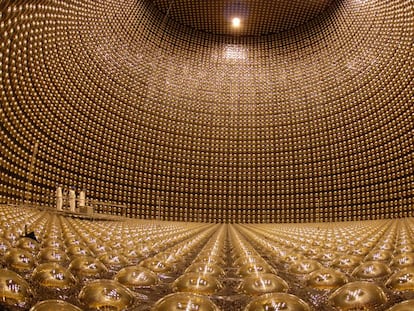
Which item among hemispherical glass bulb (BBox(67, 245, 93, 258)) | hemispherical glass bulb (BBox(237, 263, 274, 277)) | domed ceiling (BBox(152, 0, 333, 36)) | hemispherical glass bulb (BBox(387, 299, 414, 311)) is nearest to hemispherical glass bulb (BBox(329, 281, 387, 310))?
hemispherical glass bulb (BBox(387, 299, 414, 311))

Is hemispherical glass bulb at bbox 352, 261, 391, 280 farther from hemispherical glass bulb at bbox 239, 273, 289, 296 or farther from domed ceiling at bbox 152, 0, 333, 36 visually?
domed ceiling at bbox 152, 0, 333, 36

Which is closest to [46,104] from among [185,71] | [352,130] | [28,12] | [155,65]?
[28,12]

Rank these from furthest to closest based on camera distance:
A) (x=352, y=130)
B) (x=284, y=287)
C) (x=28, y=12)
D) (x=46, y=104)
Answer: (x=352, y=130)
(x=46, y=104)
(x=28, y=12)
(x=284, y=287)

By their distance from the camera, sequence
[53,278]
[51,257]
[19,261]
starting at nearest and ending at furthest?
[53,278]
[19,261]
[51,257]

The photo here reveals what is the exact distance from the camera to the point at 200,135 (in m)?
13.2

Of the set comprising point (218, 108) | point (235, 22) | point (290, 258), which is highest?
point (235, 22)

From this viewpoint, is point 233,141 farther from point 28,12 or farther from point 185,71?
point 28,12

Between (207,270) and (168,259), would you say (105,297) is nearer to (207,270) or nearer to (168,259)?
(207,270)

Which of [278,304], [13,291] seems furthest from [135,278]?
[278,304]

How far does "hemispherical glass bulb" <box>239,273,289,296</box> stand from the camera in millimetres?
1012

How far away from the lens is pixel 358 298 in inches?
32.3

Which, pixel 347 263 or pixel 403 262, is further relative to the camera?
pixel 347 263

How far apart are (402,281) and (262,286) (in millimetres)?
393

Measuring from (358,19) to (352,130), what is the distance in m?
3.74
